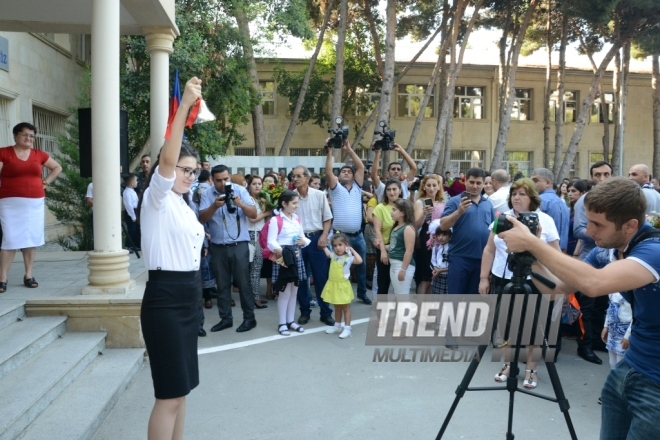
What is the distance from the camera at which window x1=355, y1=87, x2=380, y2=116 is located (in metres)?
29.4

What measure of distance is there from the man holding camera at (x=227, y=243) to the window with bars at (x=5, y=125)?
6.99m

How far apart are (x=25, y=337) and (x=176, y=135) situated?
112 inches

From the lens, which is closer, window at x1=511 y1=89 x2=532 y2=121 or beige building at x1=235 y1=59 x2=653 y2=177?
beige building at x1=235 y1=59 x2=653 y2=177

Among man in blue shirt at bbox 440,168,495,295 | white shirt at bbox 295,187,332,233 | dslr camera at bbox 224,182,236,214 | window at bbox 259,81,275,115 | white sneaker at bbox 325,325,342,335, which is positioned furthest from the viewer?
window at bbox 259,81,275,115

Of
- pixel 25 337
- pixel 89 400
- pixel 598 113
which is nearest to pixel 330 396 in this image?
pixel 89 400

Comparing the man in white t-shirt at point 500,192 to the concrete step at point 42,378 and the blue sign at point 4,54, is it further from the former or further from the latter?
the blue sign at point 4,54

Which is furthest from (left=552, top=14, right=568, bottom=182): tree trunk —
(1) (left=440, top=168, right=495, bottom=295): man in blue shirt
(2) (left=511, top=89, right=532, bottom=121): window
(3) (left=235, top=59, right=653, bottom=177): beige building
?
(1) (left=440, top=168, right=495, bottom=295): man in blue shirt

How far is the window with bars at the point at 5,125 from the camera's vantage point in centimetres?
1159

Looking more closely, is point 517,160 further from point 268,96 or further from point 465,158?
point 268,96

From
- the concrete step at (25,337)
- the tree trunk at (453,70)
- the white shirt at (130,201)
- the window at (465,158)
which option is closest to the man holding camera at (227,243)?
the concrete step at (25,337)

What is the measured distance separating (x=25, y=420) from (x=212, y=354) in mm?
2380

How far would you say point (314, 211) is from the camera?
769cm

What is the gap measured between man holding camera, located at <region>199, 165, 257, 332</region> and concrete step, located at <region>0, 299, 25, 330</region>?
2.09 meters

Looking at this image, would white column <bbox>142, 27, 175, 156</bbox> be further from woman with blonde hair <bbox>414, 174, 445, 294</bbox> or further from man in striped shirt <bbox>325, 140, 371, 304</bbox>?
woman with blonde hair <bbox>414, 174, 445, 294</bbox>
